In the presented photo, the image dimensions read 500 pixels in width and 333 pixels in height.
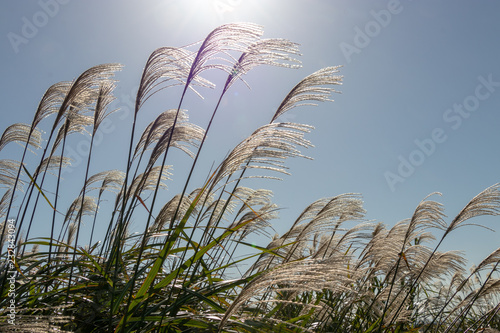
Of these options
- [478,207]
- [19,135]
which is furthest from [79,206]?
[478,207]

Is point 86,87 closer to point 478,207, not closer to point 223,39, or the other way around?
point 223,39

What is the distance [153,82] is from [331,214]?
1.69m

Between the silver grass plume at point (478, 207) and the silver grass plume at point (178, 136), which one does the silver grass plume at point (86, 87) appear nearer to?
the silver grass plume at point (178, 136)

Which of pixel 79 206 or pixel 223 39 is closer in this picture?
pixel 223 39

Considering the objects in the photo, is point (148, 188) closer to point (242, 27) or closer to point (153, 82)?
point (153, 82)

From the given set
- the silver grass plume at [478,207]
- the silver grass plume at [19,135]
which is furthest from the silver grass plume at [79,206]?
the silver grass plume at [478,207]

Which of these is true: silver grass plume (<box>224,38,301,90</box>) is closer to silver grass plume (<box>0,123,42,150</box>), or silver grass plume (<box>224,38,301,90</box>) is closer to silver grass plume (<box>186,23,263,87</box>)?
silver grass plume (<box>186,23,263,87</box>)

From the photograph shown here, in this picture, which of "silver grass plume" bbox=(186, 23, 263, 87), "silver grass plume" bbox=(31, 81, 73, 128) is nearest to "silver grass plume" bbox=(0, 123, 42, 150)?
"silver grass plume" bbox=(31, 81, 73, 128)

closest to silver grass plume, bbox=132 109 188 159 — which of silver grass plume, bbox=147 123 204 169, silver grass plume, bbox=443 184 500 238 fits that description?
silver grass plume, bbox=147 123 204 169

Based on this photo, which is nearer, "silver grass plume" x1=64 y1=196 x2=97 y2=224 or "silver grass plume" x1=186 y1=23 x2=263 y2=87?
"silver grass plume" x1=186 y1=23 x2=263 y2=87

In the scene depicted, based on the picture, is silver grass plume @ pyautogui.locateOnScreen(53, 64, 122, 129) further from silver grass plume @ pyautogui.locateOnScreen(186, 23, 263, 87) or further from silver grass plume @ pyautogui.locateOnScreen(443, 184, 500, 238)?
silver grass plume @ pyautogui.locateOnScreen(443, 184, 500, 238)

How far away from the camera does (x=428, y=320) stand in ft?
16.5

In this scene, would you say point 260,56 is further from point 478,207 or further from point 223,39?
point 478,207

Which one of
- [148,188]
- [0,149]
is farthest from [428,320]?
[0,149]
